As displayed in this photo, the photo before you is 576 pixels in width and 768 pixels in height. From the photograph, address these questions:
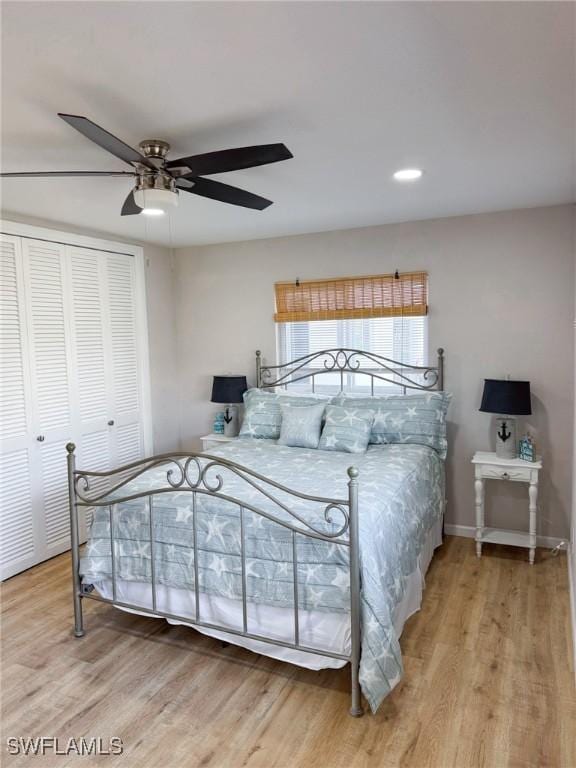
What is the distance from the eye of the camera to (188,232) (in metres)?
4.33

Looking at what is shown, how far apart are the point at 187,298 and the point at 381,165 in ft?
9.33

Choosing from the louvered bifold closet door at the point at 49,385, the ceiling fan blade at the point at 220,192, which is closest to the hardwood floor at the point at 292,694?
the louvered bifold closet door at the point at 49,385

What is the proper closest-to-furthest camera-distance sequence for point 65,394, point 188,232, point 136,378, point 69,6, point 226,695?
1. point 69,6
2. point 226,695
3. point 65,394
4. point 188,232
5. point 136,378

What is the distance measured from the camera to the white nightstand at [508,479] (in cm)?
357

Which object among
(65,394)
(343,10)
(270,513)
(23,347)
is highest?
(343,10)

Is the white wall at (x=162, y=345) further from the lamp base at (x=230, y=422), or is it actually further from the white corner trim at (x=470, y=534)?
the white corner trim at (x=470, y=534)

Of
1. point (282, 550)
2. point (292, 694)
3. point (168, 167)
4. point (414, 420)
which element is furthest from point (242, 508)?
point (414, 420)

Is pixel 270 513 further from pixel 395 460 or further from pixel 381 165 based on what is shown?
pixel 381 165

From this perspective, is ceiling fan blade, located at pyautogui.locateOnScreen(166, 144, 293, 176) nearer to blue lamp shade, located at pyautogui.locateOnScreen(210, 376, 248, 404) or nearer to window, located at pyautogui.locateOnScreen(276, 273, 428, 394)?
window, located at pyautogui.locateOnScreen(276, 273, 428, 394)

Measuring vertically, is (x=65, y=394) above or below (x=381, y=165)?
below

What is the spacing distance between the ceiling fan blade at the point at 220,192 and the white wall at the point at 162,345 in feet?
7.85

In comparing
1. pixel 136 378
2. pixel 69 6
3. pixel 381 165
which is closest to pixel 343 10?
pixel 69 6

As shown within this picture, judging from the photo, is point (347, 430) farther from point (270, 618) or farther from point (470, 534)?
point (270, 618)

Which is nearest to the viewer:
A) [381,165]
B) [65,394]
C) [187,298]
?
[381,165]
